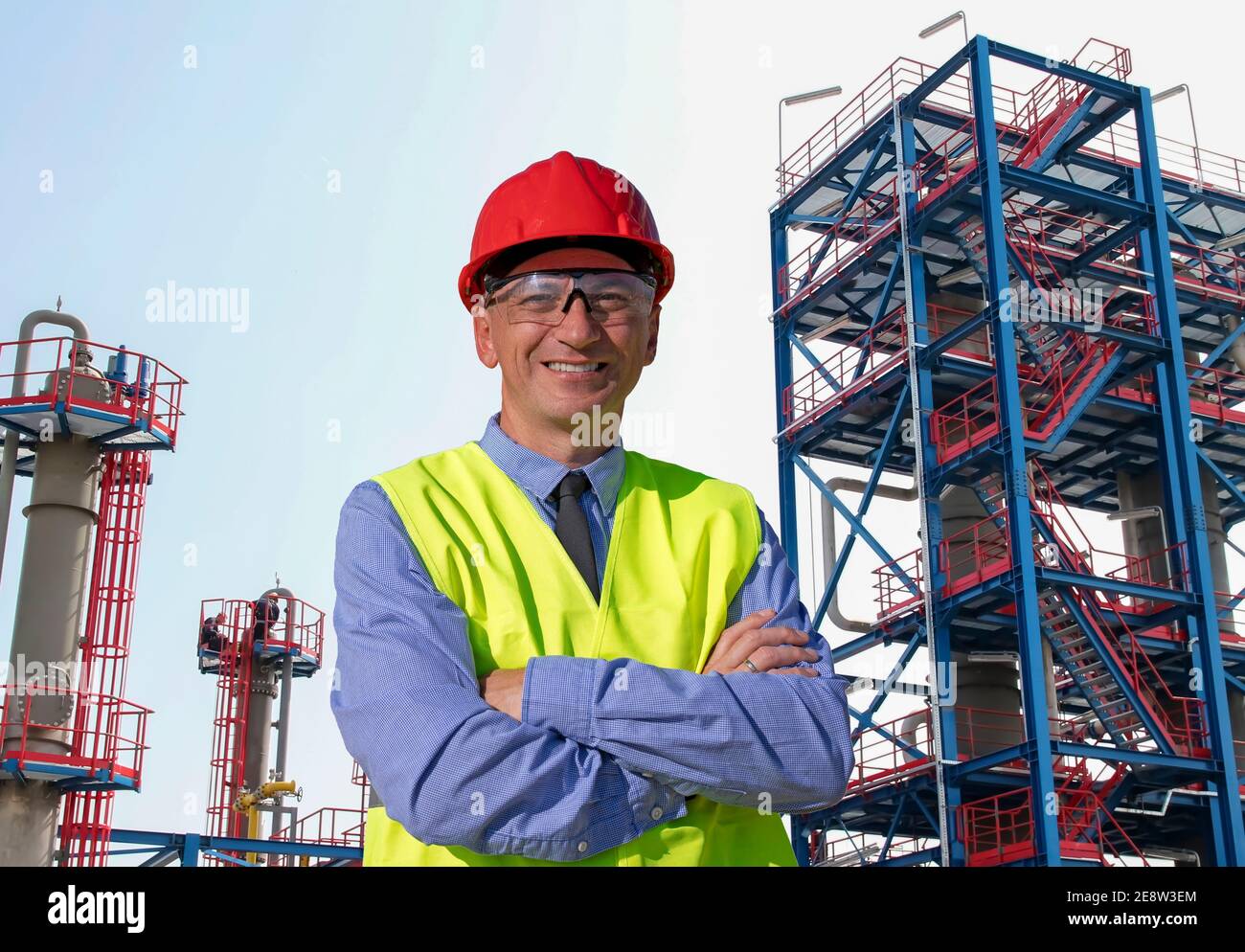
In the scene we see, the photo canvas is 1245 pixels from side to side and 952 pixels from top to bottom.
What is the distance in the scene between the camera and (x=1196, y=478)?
30453mm

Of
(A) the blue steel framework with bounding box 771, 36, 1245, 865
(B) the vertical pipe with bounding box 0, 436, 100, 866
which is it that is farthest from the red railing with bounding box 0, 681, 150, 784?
(A) the blue steel framework with bounding box 771, 36, 1245, 865

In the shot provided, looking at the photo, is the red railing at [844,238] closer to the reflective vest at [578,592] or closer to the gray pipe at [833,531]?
the gray pipe at [833,531]

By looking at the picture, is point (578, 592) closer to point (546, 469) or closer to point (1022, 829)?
point (546, 469)

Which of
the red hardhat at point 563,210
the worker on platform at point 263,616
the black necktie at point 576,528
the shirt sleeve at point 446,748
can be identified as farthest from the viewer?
the worker on platform at point 263,616

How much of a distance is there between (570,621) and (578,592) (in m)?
0.08

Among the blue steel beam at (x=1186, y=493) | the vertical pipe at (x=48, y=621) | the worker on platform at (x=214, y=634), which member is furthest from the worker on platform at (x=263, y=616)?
the blue steel beam at (x=1186, y=493)

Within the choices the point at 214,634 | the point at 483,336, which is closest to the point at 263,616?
the point at 214,634

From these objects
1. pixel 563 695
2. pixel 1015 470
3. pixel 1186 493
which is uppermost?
pixel 1186 493

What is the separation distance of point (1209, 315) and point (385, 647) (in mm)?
36485

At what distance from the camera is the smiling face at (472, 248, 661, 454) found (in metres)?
3.69

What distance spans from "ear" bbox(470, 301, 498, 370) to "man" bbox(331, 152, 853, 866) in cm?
1

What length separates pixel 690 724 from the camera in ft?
10.2

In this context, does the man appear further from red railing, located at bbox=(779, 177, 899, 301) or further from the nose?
red railing, located at bbox=(779, 177, 899, 301)

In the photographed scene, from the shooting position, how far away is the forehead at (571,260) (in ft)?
12.1
